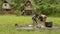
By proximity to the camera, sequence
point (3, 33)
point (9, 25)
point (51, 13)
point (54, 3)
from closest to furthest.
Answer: point (3, 33) < point (9, 25) < point (51, 13) < point (54, 3)

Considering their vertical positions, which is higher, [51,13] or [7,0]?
[7,0]

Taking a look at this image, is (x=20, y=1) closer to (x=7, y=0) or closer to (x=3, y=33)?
(x=7, y=0)

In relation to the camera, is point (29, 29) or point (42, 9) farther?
point (42, 9)

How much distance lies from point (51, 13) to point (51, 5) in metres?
1.16

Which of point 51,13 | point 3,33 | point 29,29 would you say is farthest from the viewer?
point 51,13

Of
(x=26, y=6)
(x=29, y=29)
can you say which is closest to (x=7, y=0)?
(x=26, y=6)

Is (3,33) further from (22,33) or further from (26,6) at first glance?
(26,6)

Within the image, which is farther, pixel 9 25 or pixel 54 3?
pixel 54 3

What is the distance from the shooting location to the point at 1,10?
2847 cm

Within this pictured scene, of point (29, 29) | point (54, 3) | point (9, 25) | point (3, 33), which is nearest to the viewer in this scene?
point (3, 33)

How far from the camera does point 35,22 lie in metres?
15.7

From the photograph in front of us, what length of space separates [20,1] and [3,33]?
15936mm

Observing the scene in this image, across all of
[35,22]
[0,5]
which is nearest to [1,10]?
[0,5]

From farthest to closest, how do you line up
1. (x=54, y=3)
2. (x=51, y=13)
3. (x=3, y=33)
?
1. (x=54, y=3)
2. (x=51, y=13)
3. (x=3, y=33)
